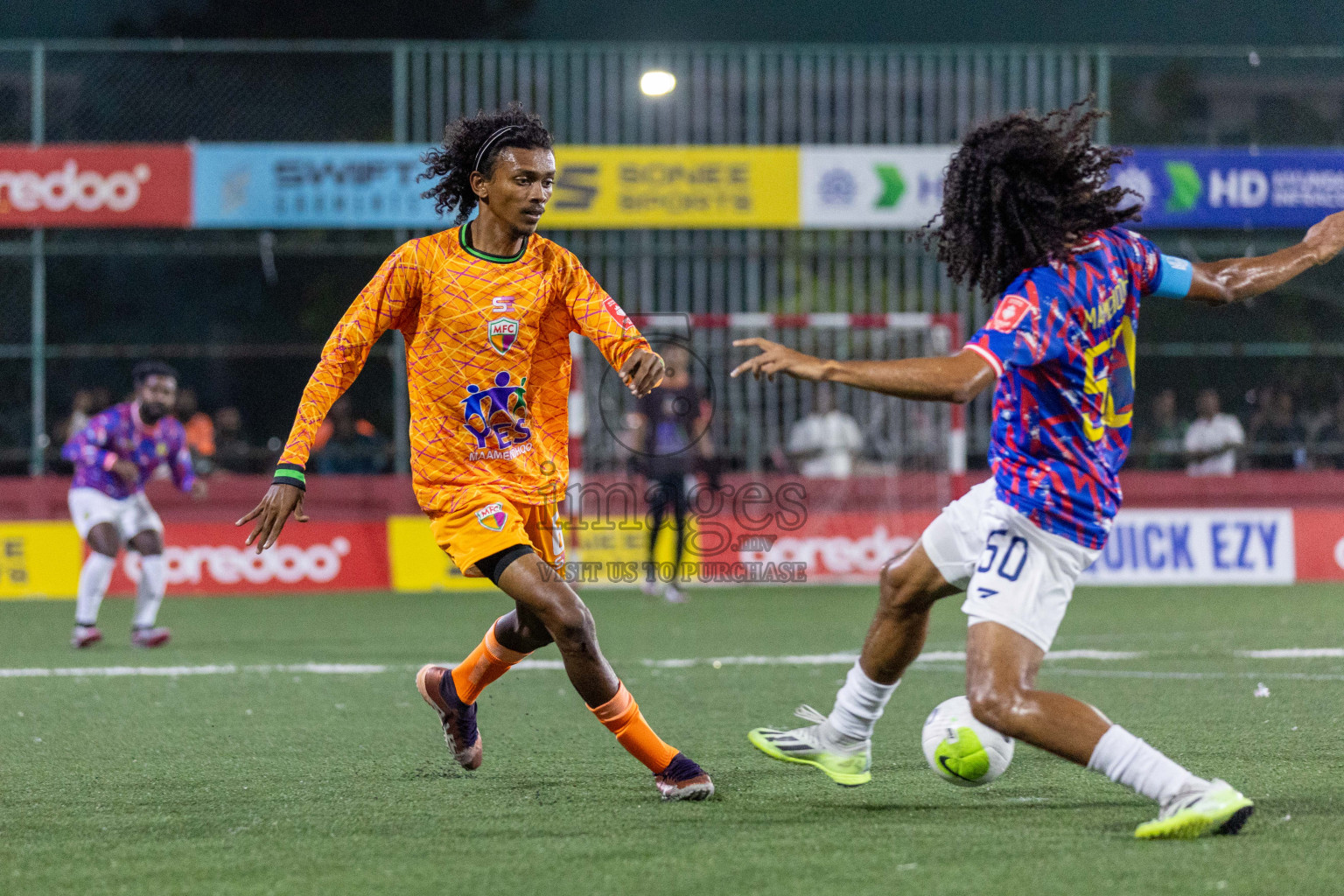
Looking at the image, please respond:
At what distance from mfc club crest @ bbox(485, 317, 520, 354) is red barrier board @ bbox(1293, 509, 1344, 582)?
493 inches

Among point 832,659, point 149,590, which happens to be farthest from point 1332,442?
point 149,590

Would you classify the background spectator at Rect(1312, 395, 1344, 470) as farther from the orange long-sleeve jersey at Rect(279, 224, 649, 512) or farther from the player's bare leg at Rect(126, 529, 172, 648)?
the orange long-sleeve jersey at Rect(279, 224, 649, 512)

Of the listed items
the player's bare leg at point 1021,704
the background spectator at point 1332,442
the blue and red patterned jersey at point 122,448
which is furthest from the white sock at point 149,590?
the background spectator at point 1332,442

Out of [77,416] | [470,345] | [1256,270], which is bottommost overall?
[77,416]

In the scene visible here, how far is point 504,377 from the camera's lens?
5.41 metres

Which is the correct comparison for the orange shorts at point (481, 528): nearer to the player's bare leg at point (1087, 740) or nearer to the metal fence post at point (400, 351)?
the player's bare leg at point (1087, 740)

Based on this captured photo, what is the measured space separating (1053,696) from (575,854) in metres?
1.41

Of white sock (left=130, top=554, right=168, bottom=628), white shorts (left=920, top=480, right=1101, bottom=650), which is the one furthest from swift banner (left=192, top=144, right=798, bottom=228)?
white shorts (left=920, top=480, right=1101, bottom=650)

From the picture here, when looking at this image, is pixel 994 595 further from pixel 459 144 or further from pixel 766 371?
pixel 459 144

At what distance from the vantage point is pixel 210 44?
17297mm

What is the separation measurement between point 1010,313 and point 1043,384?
314 mm

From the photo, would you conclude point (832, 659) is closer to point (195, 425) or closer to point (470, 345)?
point (470, 345)

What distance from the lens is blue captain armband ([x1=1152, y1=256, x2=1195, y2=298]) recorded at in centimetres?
463

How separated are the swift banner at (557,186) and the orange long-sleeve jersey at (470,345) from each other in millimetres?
11944
